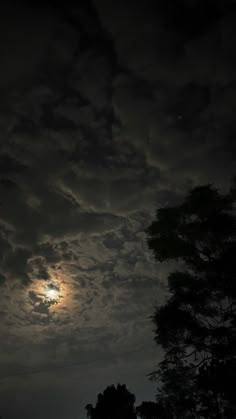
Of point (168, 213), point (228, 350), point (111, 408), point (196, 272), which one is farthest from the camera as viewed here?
point (111, 408)

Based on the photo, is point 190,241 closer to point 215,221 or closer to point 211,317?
point 215,221

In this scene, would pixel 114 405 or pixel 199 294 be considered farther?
pixel 114 405

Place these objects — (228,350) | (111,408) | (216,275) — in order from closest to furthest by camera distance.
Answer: (228,350) → (216,275) → (111,408)

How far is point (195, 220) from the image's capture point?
45.5 ft

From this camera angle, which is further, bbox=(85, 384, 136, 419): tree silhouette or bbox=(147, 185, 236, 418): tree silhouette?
bbox=(85, 384, 136, 419): tree silhouette

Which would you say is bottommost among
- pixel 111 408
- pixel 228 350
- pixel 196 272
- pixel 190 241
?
pixel 111 408

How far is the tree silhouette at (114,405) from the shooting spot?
24906 mm

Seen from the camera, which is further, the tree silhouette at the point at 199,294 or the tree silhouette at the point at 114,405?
the tree silhouette at the point at 114,405

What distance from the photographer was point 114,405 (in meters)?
25.4

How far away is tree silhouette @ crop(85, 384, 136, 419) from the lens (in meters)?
24.9

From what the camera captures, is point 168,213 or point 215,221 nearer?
point 215,221

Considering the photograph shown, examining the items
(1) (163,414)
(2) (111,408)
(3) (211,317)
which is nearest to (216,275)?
(3) (211,317)

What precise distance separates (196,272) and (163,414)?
286 inches

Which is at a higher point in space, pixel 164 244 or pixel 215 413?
pixel 164 244
